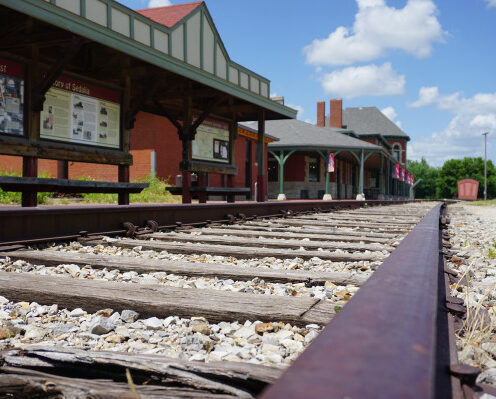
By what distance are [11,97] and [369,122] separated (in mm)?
52790

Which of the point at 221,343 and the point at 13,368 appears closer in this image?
the point at 13,368

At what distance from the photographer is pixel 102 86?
727cm

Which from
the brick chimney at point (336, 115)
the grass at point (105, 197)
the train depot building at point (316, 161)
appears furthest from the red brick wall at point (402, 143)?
the grass at point (105, 197)

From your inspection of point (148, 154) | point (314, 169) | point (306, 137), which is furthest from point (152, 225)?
point (314, 169)

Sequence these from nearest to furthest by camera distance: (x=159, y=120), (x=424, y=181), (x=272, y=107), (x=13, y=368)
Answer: (x=13, y=368) < (x=272, y=107) < (x=159, y=120) < (x=424, y=181)

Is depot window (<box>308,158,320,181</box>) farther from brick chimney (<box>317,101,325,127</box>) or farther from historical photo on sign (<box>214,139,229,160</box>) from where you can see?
historical photo on sign (<box>214,139,229,160</box>)

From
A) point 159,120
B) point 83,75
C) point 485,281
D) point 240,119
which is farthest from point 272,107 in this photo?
point 485,281

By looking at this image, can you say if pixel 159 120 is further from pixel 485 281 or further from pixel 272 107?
pixel 485 281

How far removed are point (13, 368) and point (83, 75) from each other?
711 centimetres

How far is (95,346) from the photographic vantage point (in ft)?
5.10

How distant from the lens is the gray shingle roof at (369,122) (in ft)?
175

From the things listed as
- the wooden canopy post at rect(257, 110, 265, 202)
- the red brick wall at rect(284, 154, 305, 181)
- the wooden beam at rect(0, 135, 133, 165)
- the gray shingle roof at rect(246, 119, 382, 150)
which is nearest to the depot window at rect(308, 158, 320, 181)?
the red brick wall at rect(284, 154, 305, 181)

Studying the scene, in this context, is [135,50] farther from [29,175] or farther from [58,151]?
[29,175]

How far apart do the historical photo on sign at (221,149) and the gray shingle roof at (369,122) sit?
4365 centimetres
